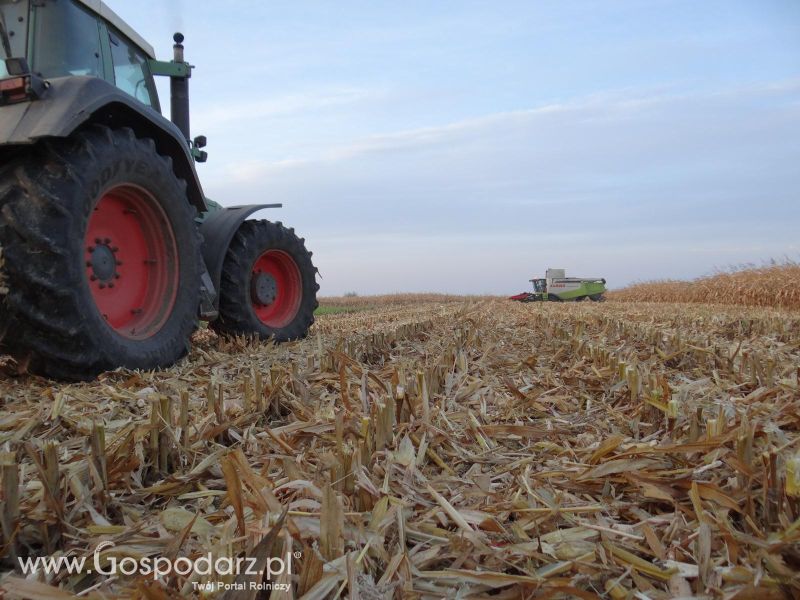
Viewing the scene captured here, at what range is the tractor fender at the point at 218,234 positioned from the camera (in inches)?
180

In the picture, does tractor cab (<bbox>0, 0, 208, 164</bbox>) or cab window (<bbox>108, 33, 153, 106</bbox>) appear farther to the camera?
Answer: cab window (<bbox>108, 33, 153, 106</bbox>)

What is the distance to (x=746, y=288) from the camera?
14.2m

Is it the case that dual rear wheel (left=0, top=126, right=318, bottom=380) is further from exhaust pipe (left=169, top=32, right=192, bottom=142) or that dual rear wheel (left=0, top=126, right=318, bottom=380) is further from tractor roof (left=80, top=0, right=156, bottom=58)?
exhaust pipe (left=169, top=32, right=192, bottom=142)

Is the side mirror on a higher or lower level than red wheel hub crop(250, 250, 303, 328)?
higher

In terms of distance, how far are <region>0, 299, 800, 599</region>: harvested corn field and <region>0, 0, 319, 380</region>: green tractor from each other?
568 millimetres

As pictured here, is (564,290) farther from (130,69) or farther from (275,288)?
(130,69)

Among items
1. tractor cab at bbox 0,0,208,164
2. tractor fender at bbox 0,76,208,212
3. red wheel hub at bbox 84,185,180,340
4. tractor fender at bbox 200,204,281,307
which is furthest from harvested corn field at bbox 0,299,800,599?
tractor fender at bbox 200,204,281,307

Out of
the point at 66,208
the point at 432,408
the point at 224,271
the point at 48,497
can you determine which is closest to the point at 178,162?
the point at 224,271

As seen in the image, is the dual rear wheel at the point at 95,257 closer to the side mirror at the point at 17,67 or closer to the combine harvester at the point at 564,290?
the side mirror at the point at 17,67

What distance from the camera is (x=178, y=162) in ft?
13.6

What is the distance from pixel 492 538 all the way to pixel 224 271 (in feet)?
13.4

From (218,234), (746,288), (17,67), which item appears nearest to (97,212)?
(17,67)

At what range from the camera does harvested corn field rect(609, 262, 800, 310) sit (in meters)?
A: 13.1

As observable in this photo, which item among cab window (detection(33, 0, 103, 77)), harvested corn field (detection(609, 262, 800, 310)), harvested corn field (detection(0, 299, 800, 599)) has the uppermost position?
cab window (detection(33, 0, 103, 77))
